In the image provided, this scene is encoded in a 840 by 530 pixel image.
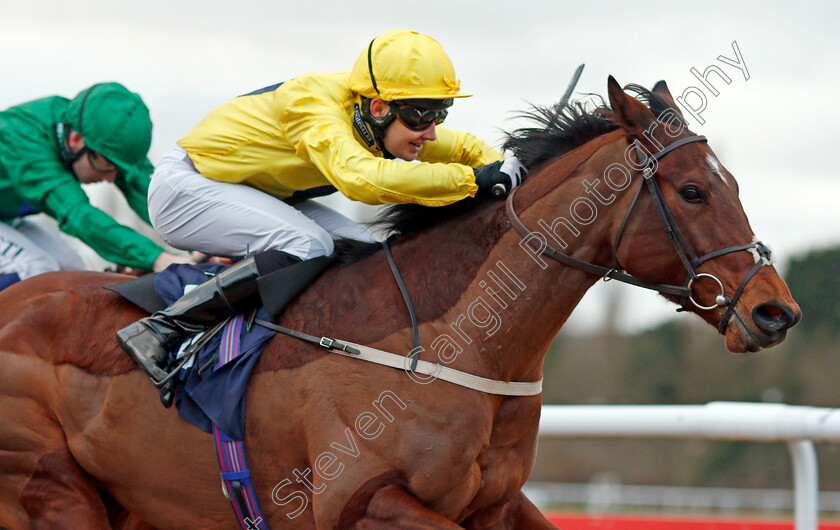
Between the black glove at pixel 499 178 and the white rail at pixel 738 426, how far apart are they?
1.72 meters

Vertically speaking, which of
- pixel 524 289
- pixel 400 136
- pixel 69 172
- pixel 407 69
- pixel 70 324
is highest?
pixel 407 69

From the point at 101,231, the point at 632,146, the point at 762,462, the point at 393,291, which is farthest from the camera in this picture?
the point at 762,462

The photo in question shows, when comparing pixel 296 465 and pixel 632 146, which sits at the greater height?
pixel 632 146

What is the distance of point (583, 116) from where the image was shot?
312cm

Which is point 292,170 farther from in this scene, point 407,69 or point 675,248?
point 675,248

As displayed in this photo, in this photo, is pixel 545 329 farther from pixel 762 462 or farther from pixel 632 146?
pixel 762 462

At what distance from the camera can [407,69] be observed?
3.15 m

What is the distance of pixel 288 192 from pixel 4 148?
1614mm

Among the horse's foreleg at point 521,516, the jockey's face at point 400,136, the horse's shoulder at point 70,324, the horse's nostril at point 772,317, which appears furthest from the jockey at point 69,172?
the horse's nostril at point 772,317

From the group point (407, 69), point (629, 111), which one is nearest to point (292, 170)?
point (407, 69)

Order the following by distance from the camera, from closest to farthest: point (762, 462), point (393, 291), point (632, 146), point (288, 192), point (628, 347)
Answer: point (632, 146)
point (393, 291)
point (288, 192)
point (762, 462)
point (628, 347)

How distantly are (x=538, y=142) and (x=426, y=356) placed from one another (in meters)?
0.87

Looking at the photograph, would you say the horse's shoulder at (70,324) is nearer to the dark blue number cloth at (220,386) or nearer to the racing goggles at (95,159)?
the dark blue number cloth at (220,386)

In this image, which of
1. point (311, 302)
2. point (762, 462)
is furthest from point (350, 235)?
point (762, 462)
